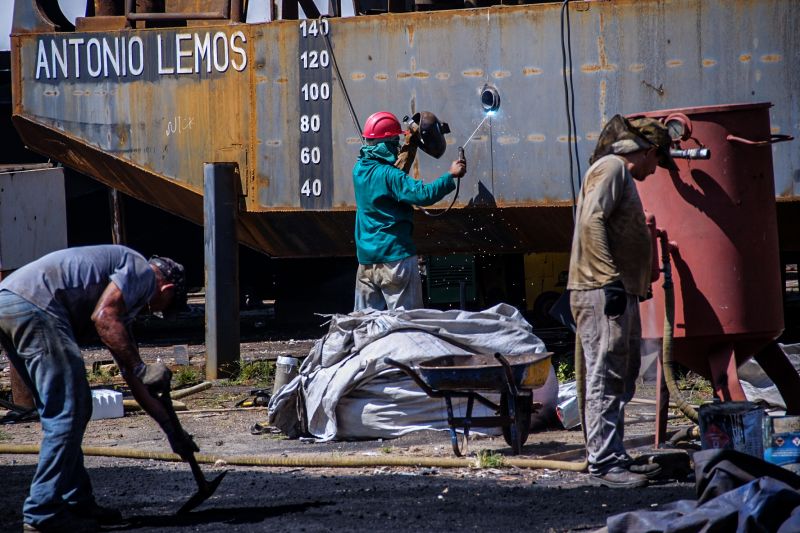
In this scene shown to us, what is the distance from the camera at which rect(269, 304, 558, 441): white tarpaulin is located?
7.21m

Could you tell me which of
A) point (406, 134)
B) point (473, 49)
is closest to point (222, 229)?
point (406, 134)

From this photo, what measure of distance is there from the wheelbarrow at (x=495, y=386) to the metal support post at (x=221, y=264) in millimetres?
3543

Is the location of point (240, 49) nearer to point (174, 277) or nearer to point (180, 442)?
point (174, 277)

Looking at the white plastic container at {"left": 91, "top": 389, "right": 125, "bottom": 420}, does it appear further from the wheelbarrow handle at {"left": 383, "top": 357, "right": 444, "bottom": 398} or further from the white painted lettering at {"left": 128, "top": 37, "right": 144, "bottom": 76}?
the white painted lettering at {"left": 128, "top": 37, "right": 144, "bottom": 76}

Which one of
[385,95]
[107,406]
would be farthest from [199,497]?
[385,95]

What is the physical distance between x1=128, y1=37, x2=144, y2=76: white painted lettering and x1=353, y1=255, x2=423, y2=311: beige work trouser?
3.37 m

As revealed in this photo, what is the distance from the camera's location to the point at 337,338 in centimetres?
759

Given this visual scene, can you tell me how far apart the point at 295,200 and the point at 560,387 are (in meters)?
3.08

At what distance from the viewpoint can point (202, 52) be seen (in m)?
10.1

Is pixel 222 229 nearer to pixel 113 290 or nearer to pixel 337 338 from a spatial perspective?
pixel 337 338

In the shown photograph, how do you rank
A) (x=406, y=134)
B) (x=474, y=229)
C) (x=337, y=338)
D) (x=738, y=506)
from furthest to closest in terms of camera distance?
(x=474, y=229) < (x=406, y=134) < (x=337, y=338) < (x=738, y=506)

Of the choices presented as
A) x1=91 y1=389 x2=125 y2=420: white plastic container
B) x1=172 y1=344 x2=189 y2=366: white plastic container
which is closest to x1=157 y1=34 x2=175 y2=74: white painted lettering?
x1=172 y1=344 x2=189 y2=366: white plastic container

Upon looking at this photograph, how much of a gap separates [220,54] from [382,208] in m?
2.79

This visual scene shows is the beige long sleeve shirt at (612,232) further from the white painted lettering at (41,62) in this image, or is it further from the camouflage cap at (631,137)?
the white painted lettering at (41,62)
